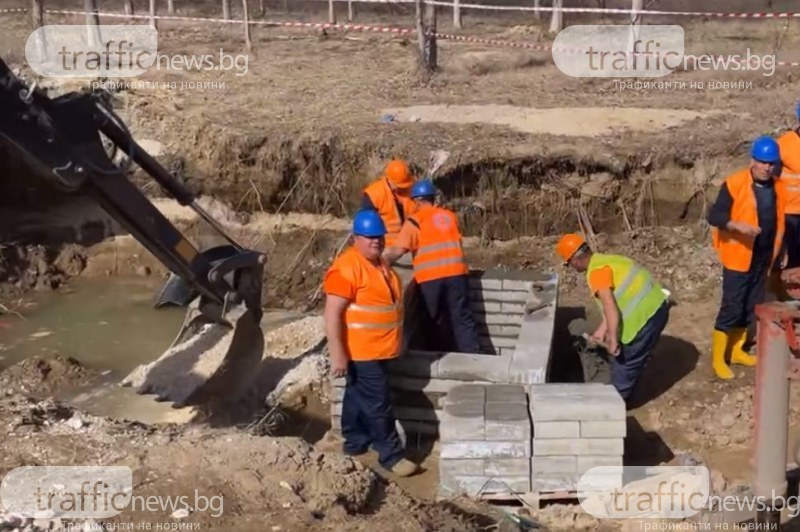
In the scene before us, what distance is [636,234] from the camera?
1126cm

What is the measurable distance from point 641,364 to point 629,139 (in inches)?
185

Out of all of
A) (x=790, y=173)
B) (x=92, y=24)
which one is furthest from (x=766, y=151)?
(x=92, y=24)

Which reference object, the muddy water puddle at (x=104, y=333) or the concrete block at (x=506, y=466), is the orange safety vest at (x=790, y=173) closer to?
the concrete block at (x=506, y=466)

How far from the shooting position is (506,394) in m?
6.52

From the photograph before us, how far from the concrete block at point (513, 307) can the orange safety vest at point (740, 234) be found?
1603 mm

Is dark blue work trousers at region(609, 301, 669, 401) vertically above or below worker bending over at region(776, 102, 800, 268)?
below

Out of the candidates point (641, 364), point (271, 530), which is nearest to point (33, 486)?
point (271, 530)

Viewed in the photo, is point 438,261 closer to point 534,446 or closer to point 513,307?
point 513,307

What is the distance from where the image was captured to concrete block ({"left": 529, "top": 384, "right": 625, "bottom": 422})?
621cm

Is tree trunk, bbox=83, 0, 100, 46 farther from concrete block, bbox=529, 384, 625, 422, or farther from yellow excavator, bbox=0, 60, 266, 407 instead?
concrete block, bbox=529, 384, 625, 422

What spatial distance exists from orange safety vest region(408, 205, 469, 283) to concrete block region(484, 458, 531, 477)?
199 cm

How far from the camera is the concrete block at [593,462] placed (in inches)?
247

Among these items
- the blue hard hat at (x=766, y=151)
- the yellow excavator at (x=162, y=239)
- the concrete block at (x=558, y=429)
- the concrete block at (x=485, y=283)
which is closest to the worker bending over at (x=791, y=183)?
the blue hard hat at (x=766, y=151)

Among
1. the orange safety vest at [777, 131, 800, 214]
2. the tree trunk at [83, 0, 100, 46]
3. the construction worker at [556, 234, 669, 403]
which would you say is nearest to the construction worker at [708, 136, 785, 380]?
the orange safety vest at [777, 131, 800, 214]
